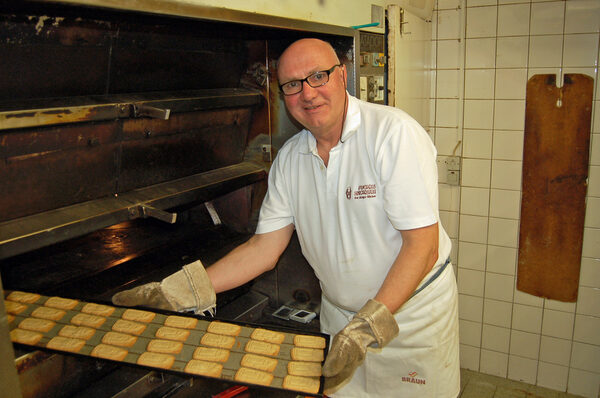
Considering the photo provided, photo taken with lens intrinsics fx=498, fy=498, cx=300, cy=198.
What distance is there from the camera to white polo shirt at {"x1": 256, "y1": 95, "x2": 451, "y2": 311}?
1670 mm

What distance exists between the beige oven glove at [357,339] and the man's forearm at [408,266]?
9 centimetres

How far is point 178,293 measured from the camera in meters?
1.79

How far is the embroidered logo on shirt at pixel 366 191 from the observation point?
5.78 feet

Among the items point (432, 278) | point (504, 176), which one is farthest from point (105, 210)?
point (504, 176)

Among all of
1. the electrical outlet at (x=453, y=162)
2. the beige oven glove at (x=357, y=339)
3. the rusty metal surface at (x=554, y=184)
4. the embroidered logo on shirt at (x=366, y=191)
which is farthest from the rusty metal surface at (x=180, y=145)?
the rusty metal surface at (x=554, y=184)

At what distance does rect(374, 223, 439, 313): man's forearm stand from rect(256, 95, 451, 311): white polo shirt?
0.15 ft

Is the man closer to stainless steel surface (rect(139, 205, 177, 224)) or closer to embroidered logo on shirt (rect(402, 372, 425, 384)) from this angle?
embroidered logo on shirt (rect(402, 372, 425, 384))

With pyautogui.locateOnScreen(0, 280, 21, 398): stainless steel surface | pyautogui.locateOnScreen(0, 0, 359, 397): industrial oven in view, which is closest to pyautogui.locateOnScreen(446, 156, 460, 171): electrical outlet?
pyautogui.locateOnScreen(0, 0, 359, 397): industrial oven

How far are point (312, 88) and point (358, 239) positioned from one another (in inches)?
22.3

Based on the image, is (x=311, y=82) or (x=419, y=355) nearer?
(x=311, y=82)

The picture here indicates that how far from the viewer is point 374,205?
177 centimetres

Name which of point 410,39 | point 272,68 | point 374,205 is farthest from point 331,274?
point 410,39

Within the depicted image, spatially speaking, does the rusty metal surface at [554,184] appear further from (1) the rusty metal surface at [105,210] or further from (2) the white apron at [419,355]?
(1) the rusty metal surface at [105,210]

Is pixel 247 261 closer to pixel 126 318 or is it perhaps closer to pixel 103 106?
pixel 126 318
